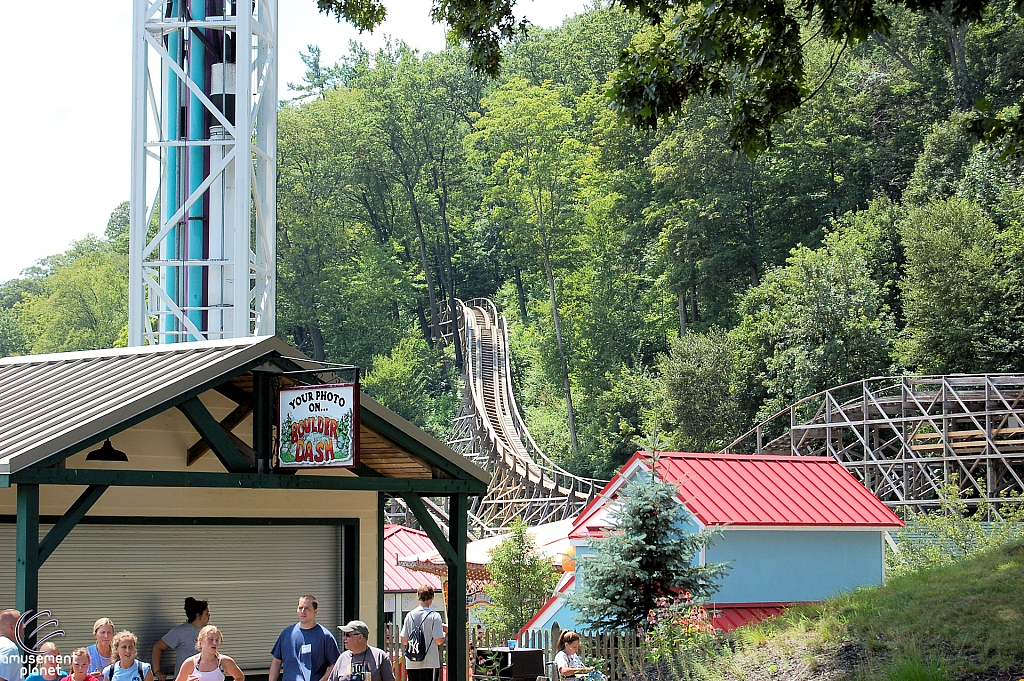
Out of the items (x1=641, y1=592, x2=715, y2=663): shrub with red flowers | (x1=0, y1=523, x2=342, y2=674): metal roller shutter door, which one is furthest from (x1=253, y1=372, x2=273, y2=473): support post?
(x1=641, y1=592, x2=715, y2=663): shrub with red flowers

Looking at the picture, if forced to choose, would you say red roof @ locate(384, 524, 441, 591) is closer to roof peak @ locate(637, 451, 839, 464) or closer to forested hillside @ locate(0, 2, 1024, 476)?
roof peak @ locate(637, 451, 839, 464)

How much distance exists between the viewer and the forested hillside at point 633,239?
45000 millimetres

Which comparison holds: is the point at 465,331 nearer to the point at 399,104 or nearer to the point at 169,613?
the point at 399,104

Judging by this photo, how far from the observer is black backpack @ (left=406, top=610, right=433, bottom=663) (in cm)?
1293

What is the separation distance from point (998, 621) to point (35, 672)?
884 cm

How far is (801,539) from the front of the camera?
22172 millimetres

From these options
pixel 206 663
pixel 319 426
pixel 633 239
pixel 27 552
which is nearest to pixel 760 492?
pixel 319 426

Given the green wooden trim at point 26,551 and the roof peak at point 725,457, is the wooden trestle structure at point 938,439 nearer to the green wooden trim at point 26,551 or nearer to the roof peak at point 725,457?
the roof peak at point 725,457

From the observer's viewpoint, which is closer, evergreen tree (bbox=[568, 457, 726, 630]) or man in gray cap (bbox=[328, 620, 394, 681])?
man in gray cap (bbox=[328, 620, 394, 681])

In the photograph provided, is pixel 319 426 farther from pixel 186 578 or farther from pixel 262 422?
pixel 186 578

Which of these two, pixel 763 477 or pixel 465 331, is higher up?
pixel 465 331

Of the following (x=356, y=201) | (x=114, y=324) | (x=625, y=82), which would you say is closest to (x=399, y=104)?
(x=356, y=201)

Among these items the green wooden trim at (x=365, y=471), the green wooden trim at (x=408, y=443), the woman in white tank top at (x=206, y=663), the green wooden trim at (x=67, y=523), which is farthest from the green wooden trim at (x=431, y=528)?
the green wooden trim at (x=67, y=523)

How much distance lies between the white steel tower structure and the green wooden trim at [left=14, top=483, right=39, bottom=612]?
9342 millimetres
